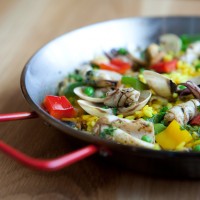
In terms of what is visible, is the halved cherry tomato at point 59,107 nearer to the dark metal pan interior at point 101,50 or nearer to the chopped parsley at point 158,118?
the dark metal pan interior at point 101,50

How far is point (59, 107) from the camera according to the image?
1.30 metres

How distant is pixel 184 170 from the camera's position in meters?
1.02

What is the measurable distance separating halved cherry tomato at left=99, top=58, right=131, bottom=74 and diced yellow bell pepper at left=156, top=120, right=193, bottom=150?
0.54m

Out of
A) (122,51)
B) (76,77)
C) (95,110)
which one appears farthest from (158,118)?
(122,51)

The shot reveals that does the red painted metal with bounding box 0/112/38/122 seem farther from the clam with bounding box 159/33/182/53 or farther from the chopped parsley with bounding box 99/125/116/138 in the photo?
the clam with bounding box 159/33/182/53

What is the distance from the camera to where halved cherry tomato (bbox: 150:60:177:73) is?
166 centimetres

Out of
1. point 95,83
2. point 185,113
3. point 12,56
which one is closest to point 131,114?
point 185,113

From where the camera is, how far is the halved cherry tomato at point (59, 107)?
1295mm

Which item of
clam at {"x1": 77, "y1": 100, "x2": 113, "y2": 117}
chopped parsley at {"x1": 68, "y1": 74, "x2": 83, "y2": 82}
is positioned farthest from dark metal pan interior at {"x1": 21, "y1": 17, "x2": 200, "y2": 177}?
clam at {"x1": 77, "y1": 100, "x2": 113, "y2": 117}

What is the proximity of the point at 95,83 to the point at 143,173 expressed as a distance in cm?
50

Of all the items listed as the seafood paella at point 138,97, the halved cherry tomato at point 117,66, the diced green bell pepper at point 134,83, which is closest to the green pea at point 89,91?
the seafood paella at point 138,97

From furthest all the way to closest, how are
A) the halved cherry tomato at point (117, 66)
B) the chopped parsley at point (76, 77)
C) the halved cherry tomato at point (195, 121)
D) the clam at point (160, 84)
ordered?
the halved cherry tomato at point (117, 66) < the chopped parsley at point (76, 77) < the clam at point (160, 84) < the halved cherry tomato at point (195, 121)

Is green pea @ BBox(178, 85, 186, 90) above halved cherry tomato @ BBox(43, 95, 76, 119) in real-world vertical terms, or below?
below

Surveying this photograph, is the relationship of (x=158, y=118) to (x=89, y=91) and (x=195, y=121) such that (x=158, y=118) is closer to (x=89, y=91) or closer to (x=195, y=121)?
(x=195, y=121)
